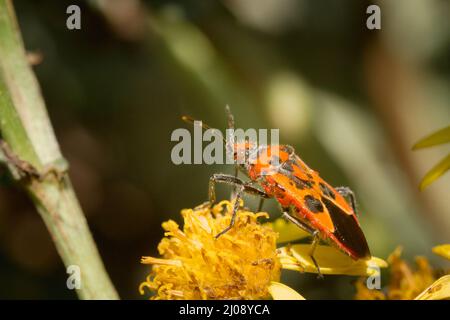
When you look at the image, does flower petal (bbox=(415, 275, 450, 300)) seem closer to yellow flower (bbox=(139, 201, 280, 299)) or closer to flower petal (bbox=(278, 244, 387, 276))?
flower petal (bbox=(278, 244, 387, 276))

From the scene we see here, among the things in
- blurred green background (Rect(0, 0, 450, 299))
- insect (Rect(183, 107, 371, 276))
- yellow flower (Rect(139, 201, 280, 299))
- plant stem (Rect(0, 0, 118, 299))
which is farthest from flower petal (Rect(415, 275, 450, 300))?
blurred green background (Rect(0, 0, 450, 299))

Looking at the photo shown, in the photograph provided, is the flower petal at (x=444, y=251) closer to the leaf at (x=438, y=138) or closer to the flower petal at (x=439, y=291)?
the flower petal at (x=439, y=291)

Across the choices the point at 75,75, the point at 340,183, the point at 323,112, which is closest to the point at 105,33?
the point at 75,75

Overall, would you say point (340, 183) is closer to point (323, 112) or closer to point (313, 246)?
point (323, 112)

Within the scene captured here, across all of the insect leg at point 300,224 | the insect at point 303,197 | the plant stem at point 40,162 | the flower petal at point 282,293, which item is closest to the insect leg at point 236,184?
the insect at point 303,197

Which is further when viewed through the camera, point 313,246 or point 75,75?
point 75,75
